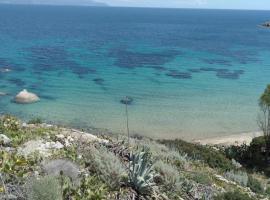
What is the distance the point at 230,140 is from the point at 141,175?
23.2m

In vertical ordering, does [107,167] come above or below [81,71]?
above

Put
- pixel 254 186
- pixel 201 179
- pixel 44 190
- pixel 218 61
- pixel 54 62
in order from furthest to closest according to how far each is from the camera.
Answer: pixel 218 61, pixel 54 62, pixel 254 186, pixel 201 179, pixel 44 190

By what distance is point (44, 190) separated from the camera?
7.36 m

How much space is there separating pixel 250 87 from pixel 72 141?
40.1 metres

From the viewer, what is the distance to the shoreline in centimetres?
3008

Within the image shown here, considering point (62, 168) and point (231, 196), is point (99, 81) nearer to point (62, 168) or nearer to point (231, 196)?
point (231, 196)

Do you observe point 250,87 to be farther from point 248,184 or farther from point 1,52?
point 1,52

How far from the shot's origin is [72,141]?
39.9 feet

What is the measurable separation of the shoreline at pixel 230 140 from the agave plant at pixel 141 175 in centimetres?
2108

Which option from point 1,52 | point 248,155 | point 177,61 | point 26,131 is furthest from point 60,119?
point 1,52

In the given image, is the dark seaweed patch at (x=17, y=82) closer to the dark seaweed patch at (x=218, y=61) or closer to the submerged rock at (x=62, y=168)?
the dark seaweed patch at (x=218, y=61)

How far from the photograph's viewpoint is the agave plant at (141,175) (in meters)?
8.90

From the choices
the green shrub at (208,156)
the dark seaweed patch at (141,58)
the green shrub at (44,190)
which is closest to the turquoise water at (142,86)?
the dark seaweed patch at (141,58)

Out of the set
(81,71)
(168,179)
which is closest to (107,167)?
(168,179)
